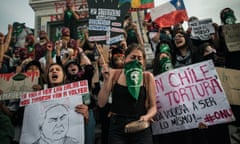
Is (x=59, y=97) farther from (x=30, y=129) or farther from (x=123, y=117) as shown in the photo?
(x=123, y=117)

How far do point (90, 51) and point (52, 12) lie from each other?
8597 mm

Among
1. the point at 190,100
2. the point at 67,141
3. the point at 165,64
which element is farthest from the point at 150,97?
the point at 67,141

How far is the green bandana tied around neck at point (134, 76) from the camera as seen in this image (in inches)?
100

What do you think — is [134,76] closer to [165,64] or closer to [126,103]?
[126,103]

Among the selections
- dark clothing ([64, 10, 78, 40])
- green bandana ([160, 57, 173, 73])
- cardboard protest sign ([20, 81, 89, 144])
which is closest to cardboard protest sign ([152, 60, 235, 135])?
green bandana ([160, 57, 173, 73])

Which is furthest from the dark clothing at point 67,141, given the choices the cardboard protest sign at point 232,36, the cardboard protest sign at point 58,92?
the cardboard protest sign at point 232,36

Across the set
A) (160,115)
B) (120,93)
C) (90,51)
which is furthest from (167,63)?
(90,51)

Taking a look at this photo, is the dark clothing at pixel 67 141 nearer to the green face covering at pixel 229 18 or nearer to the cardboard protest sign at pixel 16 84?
the cardboard protest sign at pixel 16 84

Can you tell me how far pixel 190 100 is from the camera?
326 cm

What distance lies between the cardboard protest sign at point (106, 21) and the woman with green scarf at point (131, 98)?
2.71 metres

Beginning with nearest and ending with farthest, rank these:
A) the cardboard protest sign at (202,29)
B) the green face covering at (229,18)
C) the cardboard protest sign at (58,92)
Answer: the cardboard protest sign at (58,92) → the green face covering at (229,18) → the cardboard protest sign at (202,29)

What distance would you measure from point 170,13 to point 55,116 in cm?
441

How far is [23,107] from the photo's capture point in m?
3.44

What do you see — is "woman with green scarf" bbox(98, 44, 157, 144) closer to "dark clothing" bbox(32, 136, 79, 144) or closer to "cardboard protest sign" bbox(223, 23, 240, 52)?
"dark clothing" bbox(32, 136, 79, 144)
